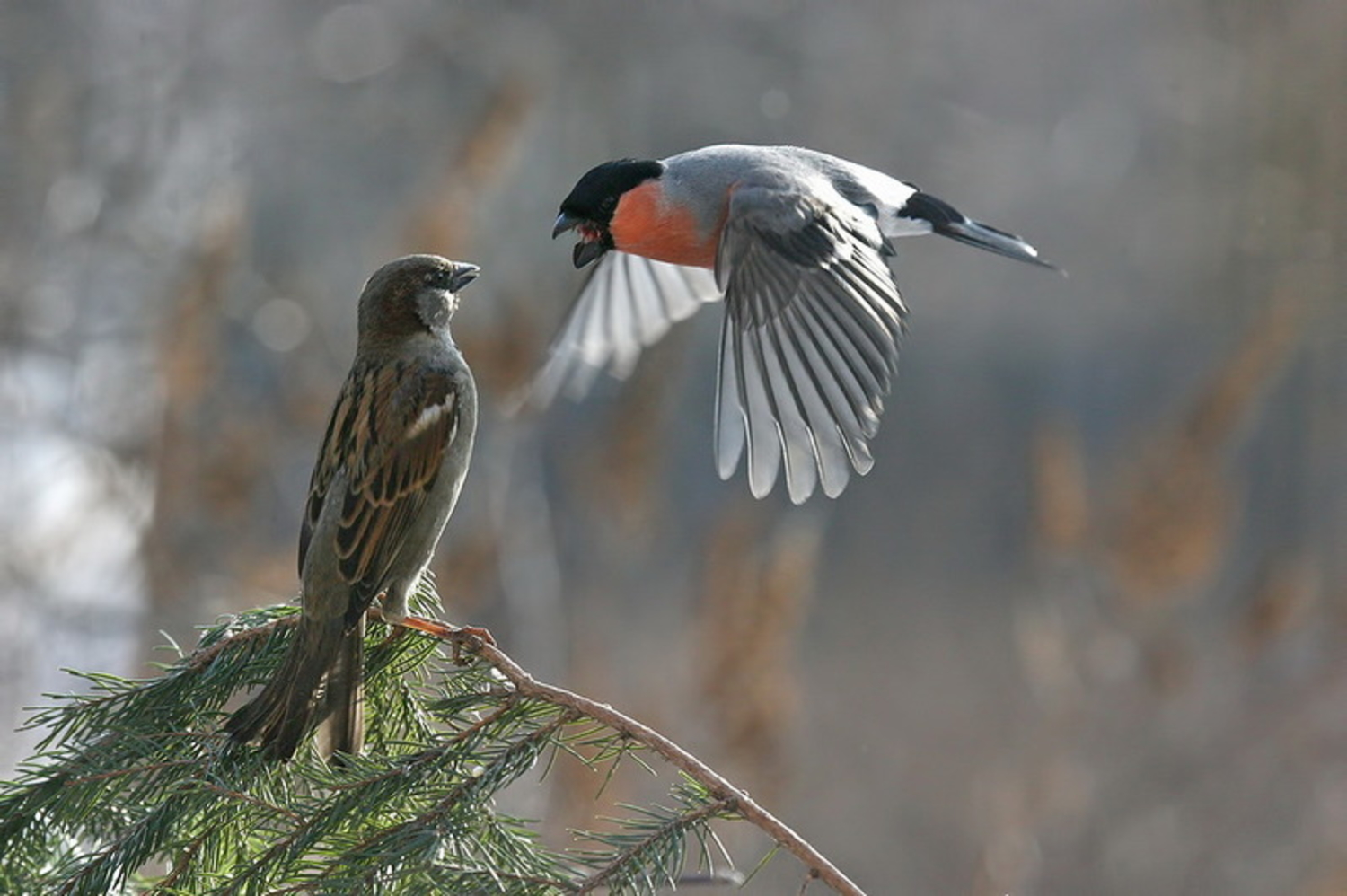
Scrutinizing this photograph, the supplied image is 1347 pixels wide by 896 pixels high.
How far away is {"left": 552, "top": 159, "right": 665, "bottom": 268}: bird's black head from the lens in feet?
8.75

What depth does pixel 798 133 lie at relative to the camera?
25.4ft

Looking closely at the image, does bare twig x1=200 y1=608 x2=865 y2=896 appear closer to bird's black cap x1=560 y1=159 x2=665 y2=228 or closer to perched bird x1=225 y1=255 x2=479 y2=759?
perched bird x1=225 y1=255 x2=479 y2=759

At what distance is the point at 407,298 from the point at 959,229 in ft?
3.37

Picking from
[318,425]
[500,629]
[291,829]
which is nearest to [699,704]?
[500,629]

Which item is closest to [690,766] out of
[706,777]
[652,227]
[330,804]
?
[706,777]

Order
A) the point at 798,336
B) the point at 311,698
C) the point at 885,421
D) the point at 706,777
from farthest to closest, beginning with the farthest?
the point at 885,421 < the point at 798,336 < the point at 311,698 < the point at 706,777

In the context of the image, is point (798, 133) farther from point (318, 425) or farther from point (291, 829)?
point (291, 829)

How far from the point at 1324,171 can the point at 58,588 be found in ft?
20.9

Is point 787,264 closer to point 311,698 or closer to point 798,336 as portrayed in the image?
point 798,336

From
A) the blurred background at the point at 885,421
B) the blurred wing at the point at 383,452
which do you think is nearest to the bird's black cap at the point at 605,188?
the blurred wing at the point at 383,452

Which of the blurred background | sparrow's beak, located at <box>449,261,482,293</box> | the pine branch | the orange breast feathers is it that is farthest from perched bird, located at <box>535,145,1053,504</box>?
the blurred background

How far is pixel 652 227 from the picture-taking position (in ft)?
8.77

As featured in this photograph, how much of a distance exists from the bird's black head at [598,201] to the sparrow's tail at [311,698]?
889 millimetres

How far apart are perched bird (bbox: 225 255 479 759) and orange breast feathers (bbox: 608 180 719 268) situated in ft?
0.91
